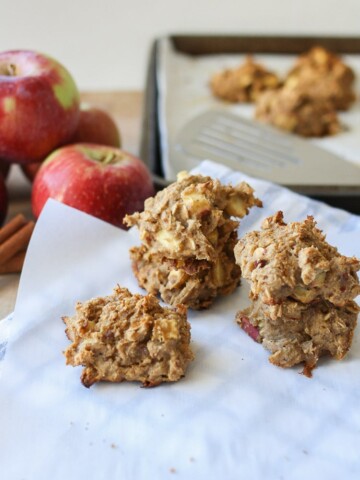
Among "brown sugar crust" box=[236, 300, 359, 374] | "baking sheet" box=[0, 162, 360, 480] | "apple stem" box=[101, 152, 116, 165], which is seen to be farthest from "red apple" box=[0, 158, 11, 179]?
"brown sugar crust" box=[236, 300, 359, 374]

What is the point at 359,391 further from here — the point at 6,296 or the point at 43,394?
the point at 6,296

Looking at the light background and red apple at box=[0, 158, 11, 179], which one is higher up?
red apple at box=[0, 158, 11, 179]

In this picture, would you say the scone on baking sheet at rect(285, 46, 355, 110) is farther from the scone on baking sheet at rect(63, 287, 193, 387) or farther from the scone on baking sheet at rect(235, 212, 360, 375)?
the scone on baking sheet at rect(63, 287, 193, 387)

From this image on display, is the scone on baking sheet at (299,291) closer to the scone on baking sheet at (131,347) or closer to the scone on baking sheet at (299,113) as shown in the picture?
the scone on baking sheet at (131,347)

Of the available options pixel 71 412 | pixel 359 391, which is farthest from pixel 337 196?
pixel 71 412

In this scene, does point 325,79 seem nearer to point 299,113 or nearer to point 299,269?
point 299,113

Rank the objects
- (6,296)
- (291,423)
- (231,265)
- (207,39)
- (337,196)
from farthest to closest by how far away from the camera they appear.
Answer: (207,39), (337,196), (6,296), (231,265), (291,423)
